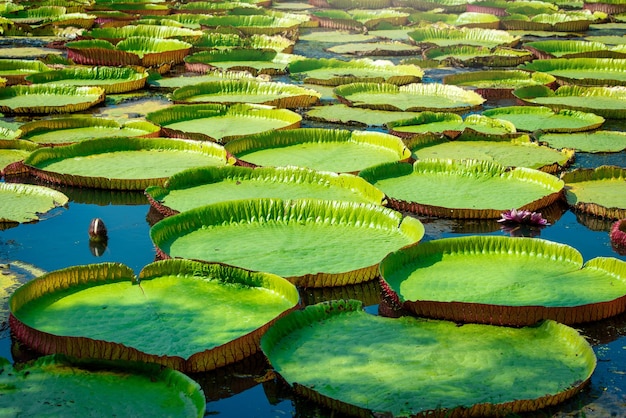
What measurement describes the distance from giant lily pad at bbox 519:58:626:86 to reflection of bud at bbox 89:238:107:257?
593 cm

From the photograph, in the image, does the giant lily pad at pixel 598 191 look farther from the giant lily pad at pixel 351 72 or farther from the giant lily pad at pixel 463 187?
the giant lily pad at pixel 351 72

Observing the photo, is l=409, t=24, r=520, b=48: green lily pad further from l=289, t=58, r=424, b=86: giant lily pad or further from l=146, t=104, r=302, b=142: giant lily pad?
l=146, t=104, r=302, b=142: giant lily pad

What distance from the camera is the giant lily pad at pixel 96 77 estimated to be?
8023 mm

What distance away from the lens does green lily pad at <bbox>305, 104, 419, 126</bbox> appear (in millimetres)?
6738

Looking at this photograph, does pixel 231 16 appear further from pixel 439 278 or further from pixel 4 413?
pixel 4 413

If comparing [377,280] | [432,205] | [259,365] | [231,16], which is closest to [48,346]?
[259,365]

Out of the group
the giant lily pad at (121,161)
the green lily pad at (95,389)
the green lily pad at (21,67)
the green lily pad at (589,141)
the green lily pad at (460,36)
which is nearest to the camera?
the green lily pad at (95,389)

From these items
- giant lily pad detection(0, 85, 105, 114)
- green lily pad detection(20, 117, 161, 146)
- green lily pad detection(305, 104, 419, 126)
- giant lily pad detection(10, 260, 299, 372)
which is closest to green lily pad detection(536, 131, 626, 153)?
green lily pad detection(305, 104, 419, 126)

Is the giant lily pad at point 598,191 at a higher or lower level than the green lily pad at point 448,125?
lower

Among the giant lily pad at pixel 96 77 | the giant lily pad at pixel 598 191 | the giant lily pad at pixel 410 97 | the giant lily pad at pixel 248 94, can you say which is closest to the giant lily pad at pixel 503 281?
the giant lily pad at pixel 598 191

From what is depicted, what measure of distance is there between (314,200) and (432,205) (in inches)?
26.8

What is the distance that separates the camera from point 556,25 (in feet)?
40.7

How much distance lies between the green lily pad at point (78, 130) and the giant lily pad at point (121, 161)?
1.05ft

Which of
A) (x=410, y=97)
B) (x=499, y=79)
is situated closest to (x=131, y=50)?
(x=410, y=97)
